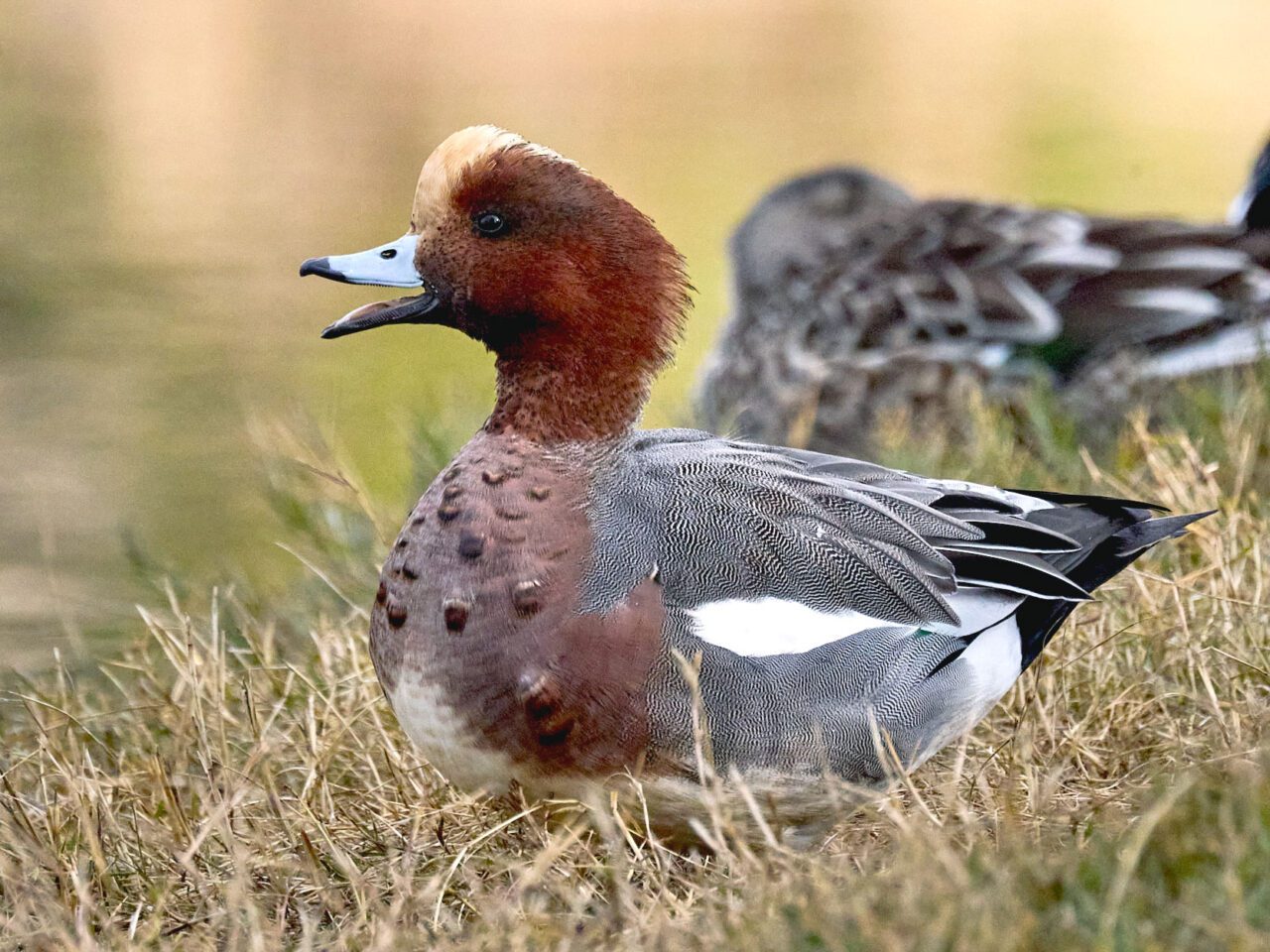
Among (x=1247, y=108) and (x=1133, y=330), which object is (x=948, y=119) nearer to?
(x=1247, y=108)

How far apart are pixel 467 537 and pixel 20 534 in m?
3.31

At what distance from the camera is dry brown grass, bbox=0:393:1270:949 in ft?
7.13

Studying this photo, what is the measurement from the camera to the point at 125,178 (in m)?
11.1

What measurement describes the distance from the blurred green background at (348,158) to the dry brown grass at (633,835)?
A: 0.89 m

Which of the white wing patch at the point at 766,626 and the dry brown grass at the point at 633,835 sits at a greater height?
the white wing patch at the point at 766,626

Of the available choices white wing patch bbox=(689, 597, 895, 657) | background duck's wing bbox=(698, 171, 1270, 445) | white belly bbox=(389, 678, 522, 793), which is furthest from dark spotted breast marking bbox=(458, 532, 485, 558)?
background duck's wing bbox=(698, 171, 1270, 445)

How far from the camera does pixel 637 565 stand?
2.91 m

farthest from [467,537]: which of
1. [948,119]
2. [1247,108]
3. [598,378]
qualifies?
[1247,108]

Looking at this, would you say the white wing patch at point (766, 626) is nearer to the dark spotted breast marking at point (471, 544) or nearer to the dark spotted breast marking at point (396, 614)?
the dark spotted breast marking at point (471, 544)

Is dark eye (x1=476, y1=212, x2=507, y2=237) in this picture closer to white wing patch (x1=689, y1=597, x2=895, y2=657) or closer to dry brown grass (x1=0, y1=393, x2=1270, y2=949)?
white wing patch (x1=689, y1=597, x2=895, y2=657)

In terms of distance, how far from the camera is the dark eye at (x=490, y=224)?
10.2ft

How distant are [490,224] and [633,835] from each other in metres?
1.08

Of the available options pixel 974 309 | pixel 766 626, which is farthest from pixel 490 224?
pixel 974 309

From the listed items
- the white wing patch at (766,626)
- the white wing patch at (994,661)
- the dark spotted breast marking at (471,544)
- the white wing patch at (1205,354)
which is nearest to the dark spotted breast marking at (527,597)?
the dark spotted breast marking at (471,544)
